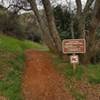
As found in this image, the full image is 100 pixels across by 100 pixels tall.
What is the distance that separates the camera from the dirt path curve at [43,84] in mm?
9859

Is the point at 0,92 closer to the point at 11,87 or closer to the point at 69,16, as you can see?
the point at 11,87

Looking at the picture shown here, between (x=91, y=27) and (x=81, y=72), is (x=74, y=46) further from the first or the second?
(x=91, y=27)

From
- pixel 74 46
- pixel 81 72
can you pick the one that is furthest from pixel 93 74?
pixel 74 46

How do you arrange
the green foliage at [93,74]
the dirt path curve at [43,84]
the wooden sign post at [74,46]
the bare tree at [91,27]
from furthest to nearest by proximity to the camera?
the bare tree at [91,27]
the wooden sign post at [74,46]
the green foliage at [93,74]
the dirt path curve at [43,84]

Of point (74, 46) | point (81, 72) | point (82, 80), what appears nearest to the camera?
point (82, 80)

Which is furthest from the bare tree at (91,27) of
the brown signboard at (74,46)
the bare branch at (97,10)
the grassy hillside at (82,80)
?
the brown signboard at (74,46)

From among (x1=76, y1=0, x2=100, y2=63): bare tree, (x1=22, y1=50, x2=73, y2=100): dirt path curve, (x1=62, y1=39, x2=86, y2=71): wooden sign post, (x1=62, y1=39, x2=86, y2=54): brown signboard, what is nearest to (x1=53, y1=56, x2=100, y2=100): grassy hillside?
(x1=22, y1=50, x2=73, y2=100): dirt path curve

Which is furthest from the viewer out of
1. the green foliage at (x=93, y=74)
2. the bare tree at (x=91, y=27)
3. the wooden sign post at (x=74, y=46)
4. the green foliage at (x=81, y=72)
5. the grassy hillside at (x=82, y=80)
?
the bare tree at (x=91, y=27)

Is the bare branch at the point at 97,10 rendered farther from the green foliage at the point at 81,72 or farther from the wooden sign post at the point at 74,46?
the green foliage at the point at 81,72

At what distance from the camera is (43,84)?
11.2 m

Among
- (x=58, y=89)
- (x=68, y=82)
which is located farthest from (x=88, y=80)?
(x=58, y=89)

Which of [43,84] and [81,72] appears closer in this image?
[43,84]

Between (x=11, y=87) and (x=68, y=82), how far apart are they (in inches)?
87.6

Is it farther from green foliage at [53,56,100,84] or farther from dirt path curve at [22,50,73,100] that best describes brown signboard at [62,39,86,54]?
dirt path curve at [22,50,73,100]
